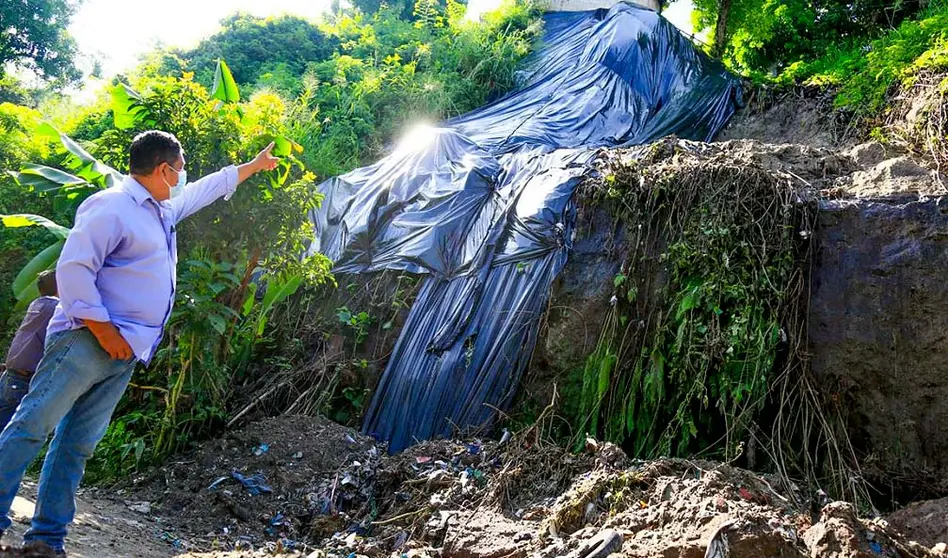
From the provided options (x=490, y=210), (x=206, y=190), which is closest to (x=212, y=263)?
(x=206, y=190)

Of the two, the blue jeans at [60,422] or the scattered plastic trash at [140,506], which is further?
the scattered plastic trash at [140,506]

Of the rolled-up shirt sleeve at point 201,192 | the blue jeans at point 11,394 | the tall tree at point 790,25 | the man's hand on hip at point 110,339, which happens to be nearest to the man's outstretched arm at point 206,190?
the rolled-up shirt sleeve at point 201,192

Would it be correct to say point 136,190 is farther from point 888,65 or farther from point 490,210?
point 888,65

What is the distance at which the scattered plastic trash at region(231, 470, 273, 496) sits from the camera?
14.4ft

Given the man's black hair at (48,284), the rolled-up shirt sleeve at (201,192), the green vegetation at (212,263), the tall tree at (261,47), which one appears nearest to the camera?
the rolled-up shirt sleeve at (201,192)

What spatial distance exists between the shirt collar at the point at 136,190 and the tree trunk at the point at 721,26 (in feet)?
36.0

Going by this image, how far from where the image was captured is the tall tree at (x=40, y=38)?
69.9ft

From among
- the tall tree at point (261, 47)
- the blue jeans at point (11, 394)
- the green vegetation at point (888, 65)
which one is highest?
the tall tree at point (261, 47)

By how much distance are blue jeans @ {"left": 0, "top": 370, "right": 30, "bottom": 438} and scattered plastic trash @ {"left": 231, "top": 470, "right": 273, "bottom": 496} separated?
131 centimetres

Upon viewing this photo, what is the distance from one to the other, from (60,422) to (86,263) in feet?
2.12

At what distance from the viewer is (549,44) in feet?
38.9

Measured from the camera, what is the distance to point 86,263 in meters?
2.53

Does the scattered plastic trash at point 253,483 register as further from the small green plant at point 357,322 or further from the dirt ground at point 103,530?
the small green plant at point 357,322

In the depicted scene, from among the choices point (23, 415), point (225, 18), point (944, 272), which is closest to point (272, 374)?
point (23, 415)
